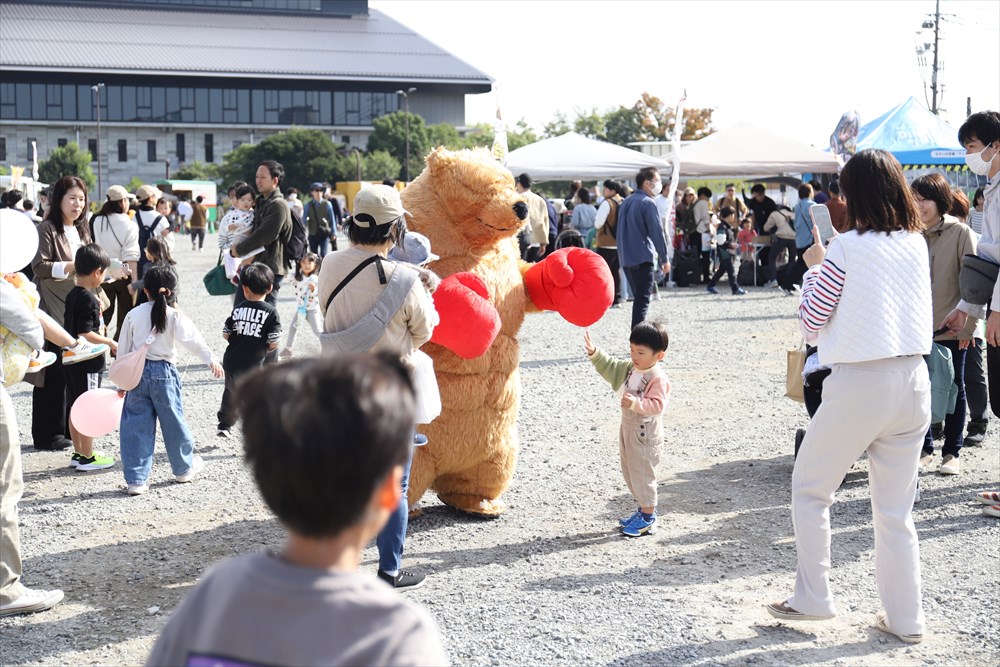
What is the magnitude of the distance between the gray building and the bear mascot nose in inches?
3007

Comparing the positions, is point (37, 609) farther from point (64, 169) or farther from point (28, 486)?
point (64, 169)

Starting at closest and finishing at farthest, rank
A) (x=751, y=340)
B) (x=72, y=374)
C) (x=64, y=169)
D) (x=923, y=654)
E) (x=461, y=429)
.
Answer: (x=923, y=654), (x=461, y=429), (x=72, y=374), (x=751, y=340), (x=64, y=169)

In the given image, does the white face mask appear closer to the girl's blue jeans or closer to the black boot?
the black boot

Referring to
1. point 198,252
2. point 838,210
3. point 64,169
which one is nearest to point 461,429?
point 838,210

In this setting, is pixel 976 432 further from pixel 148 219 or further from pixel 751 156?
pixel 751 156

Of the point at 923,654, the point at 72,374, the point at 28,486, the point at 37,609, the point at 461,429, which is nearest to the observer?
the point at 923,654

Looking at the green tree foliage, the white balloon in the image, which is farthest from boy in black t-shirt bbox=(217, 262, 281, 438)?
the green tree foliage

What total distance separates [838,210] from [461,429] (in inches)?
333

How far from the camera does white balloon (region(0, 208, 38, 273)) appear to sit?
4.20 m

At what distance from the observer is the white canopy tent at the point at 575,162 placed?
56.7 ft

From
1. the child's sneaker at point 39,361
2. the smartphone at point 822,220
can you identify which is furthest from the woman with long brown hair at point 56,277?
the smartphone at point 822,220

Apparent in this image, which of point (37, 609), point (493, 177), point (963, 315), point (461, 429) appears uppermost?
point (493, 177)

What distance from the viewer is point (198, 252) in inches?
1141

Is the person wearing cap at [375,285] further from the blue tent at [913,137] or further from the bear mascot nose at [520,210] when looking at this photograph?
the blue tent at [913,137]
